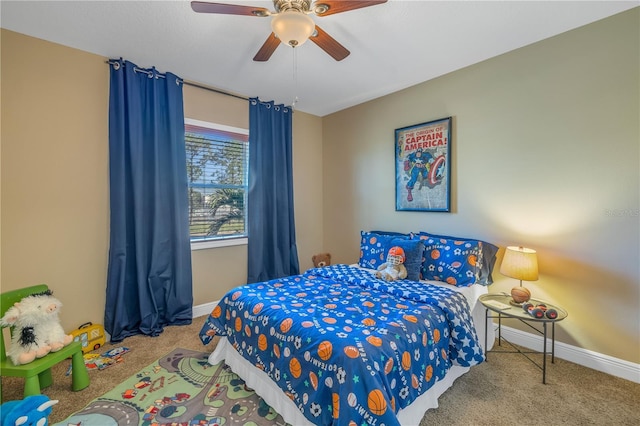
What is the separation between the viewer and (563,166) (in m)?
2.29

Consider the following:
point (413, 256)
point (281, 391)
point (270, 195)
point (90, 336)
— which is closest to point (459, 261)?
point (413, 256)

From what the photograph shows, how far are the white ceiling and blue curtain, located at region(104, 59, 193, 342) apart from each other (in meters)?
0.32

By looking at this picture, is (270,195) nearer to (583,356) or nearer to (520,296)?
(520,296)

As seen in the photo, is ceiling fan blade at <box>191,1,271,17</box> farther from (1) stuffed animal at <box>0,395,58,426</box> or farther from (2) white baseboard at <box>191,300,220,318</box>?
(2) white baseboard at <box>191,300,220,318</box>

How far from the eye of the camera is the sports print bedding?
1.30m

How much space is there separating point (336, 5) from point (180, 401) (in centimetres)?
255

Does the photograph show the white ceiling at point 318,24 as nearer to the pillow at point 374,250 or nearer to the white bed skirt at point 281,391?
the pillow at point 374,250

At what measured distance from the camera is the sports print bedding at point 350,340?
1303mm

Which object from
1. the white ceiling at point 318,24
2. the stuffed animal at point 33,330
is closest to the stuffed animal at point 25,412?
the stuffed animal at point 33,330

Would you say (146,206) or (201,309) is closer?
(146,206)

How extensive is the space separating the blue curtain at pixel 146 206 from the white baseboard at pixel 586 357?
3240 mm

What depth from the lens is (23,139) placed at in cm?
224

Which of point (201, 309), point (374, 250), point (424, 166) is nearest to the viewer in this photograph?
point (374, 250)

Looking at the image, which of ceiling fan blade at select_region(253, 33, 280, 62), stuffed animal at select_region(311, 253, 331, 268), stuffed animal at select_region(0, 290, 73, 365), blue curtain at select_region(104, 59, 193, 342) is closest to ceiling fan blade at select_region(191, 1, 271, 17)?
ceiling fan blade at select_region(253, 33, 280, 62)
